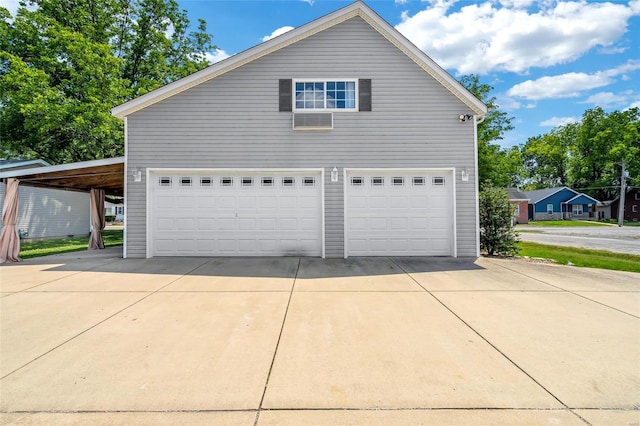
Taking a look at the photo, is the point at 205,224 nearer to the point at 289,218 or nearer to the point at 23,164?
the point at 289,218

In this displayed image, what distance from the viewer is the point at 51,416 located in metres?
2.29

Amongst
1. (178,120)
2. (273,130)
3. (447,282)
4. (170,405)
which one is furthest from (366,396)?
(178,120)

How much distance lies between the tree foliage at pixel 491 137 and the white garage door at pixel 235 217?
1431 cm

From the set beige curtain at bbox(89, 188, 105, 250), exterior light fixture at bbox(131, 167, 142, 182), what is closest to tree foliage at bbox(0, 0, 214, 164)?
beige curtain at bbox(89, 188, 105, 250)

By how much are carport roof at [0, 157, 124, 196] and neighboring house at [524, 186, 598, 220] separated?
46529 mm

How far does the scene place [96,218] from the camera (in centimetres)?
1180

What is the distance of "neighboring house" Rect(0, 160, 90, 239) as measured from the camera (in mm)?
14516

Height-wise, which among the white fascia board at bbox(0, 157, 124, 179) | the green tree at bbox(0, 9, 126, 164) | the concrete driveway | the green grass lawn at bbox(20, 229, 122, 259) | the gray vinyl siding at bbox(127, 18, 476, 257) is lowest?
the concrete driveway

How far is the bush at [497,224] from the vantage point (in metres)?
9.17

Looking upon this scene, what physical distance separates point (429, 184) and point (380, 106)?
271cm

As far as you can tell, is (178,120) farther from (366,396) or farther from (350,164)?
(366,396)

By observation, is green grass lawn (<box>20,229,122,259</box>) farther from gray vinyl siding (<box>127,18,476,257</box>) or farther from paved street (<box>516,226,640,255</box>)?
paved street (<box>516,226,640,255</box>)

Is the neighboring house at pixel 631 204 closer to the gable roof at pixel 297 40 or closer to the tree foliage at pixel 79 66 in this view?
the gable roof at pixel 297 40

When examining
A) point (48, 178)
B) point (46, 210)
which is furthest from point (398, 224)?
point (46, 210)
